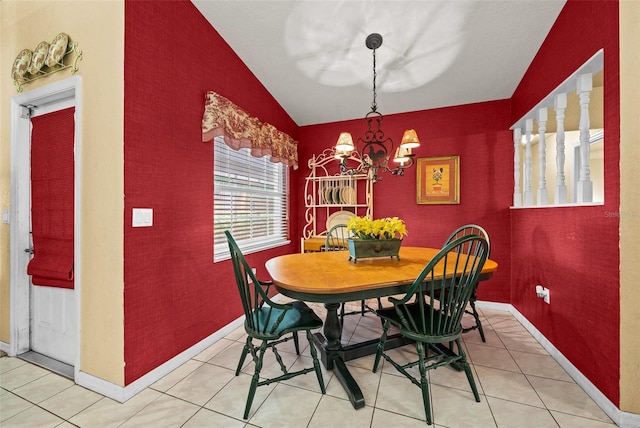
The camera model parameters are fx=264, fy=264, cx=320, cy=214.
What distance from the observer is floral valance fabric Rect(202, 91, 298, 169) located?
2.20m

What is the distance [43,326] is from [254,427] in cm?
193

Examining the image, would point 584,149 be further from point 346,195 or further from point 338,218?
point 338,218

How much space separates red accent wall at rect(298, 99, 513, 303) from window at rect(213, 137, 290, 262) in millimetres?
1386

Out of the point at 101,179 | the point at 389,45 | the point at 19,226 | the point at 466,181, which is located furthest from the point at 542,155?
the point at 19,226

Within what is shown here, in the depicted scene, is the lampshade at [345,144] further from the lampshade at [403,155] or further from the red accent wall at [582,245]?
the red accent wall at [582,245]

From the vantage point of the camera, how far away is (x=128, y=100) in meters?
1.60

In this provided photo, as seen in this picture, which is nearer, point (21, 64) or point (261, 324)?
point (261, 324)

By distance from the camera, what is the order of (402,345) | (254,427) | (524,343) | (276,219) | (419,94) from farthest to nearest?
(276,219) < (419,94) < (524,343) < (402,345) < (254,427)

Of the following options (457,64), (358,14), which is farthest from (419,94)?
(358,14)

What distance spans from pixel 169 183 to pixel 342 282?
140cm

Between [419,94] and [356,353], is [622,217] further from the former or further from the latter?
[419,94]

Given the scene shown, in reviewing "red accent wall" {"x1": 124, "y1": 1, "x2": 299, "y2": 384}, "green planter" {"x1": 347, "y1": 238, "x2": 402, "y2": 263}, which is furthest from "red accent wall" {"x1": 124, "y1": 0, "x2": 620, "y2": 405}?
"green planter" {"x1": 347, "y1": 238, "x2": 402, "y2": 263}

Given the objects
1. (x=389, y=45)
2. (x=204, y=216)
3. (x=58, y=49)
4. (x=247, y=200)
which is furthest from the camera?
(x=247, y=200)

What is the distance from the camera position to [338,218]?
3830mm
